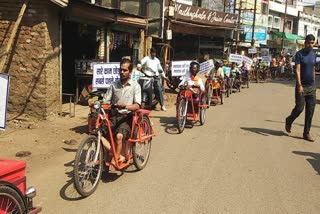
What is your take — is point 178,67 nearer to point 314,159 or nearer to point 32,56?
point 32,56

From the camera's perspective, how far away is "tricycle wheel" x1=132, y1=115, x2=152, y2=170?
6166mm

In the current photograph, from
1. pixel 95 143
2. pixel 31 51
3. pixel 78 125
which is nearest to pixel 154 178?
pixel 95 143

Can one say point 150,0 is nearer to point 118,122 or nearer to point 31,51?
point 31,51

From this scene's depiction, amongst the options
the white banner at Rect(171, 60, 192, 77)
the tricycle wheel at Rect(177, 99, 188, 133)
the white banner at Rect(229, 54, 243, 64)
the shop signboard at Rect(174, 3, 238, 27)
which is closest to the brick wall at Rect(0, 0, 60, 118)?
the tricycle wheel at Rect(177, 99, 188, 133)

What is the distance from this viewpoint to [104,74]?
9.32m

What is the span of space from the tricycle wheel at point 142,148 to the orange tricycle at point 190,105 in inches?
102

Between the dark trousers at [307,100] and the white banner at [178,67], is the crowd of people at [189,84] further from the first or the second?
the white banner at [178,67]

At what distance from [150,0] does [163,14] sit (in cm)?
85

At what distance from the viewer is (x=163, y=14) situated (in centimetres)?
1758

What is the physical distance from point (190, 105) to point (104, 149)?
466cm

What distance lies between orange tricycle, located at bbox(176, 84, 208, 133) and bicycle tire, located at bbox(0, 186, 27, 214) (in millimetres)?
5733

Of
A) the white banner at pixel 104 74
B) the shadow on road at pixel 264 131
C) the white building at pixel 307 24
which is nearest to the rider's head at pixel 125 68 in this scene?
the white banner at pixel 104 74

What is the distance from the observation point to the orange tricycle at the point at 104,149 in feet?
16.9

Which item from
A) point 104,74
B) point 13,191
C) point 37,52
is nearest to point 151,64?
point 104,74
